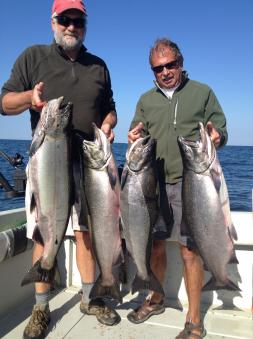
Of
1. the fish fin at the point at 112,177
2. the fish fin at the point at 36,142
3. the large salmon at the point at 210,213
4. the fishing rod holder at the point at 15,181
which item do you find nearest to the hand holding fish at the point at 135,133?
the fish fin at the point at 112,177

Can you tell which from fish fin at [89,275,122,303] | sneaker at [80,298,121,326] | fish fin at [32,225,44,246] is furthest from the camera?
sneaker at [80,298,121,326]

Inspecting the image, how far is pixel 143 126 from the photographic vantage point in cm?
441

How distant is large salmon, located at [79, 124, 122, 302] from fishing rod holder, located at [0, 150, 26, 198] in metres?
1.95

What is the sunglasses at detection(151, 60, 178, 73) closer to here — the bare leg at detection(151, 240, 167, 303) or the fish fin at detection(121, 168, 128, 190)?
the fish fin at detection(121, 168, 128, 190)

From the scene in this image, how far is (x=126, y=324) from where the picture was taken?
4348 mm

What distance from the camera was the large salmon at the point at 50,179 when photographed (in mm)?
3695

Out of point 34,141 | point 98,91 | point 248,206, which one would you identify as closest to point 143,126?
point 98,91

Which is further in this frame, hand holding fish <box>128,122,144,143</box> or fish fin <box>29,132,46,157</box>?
hand holding fish <box>128,122,144,143</box>

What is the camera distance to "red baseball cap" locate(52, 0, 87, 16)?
4.04 m

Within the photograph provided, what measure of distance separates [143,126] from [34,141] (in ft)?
4.19

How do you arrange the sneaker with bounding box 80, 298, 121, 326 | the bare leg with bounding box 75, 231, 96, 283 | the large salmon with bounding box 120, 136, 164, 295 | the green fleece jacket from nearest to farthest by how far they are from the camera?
the large salmon with bounding box 120, 136, 164, 295 < the green fleece jacket < the sneaker with bounding box 80, 298, 121, 326 < the bare leg with bounding box 75, 231, 96, 283

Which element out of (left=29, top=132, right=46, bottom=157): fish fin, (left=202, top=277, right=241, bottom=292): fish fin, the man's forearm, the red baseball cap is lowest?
(left=202, top=277, right=241, bottom=292): fish fin

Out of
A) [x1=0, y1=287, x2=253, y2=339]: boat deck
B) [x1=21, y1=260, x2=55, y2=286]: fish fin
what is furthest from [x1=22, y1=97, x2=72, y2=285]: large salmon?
[x1=0, y1=287, x2=253, y2=339]: boat deck

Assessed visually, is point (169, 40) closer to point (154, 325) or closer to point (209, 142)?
point (209, 142)
